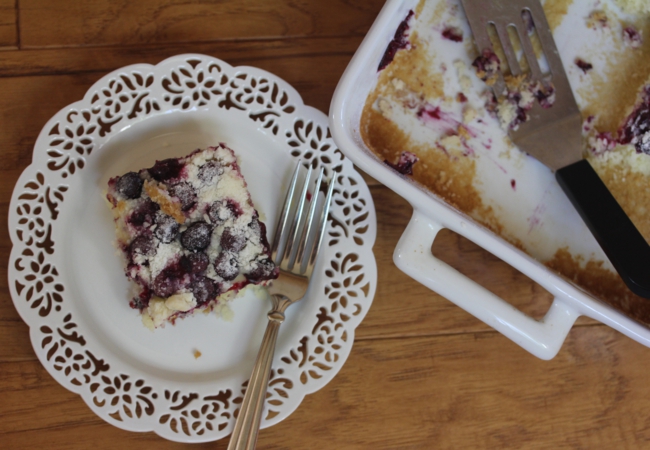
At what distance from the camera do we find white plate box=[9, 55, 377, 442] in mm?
1123

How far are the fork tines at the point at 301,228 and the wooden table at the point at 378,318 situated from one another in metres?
0.16

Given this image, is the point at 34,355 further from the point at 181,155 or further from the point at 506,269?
the point at 506,269

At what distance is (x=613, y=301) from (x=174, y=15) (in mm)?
1323

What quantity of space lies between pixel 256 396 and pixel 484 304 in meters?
0.54

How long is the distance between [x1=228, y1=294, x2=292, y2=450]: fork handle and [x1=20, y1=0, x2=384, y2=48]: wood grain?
2.44 feet

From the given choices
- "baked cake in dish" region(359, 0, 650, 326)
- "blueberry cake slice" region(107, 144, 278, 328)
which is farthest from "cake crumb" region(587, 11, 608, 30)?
"blueberry cake slice" region(107, 144, 278, 328)

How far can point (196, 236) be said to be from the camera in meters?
1.06

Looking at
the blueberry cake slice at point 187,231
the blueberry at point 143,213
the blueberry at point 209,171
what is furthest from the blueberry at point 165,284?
the blueberry at point 209,171

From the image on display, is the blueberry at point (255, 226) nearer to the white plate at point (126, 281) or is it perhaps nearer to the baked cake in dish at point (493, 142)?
the white plate at point (126, 281)

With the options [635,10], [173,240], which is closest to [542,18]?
[635,10]

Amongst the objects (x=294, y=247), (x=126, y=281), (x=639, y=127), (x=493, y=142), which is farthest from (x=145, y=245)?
(x=639, y=127)

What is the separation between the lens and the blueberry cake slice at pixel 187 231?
1.07 m

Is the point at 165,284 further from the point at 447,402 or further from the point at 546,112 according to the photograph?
the point at 546,112

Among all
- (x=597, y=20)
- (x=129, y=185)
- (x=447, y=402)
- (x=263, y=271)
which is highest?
(x=597, y=20)
